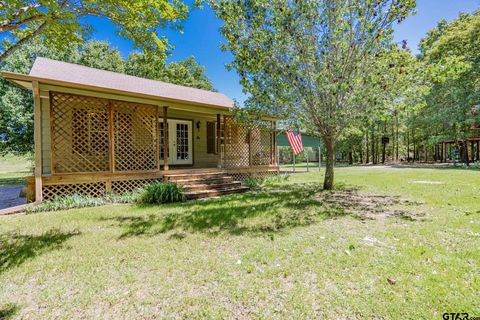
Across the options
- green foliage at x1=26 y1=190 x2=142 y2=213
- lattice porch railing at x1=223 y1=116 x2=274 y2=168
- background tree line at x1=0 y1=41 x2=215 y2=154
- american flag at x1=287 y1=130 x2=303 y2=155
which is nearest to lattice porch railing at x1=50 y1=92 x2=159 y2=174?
green foliage at x1=26 y1=190 x2=142 y2=213

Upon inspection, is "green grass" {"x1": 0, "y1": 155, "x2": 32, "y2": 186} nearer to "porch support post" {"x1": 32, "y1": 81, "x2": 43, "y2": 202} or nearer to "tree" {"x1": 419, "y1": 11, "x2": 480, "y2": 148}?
"porch support post" {"x1": 32, "y1": 81, "x2": 43, "y2": 202}

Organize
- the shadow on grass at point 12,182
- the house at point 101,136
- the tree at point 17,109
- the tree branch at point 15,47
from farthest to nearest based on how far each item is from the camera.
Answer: the tree at point 17,109, the shadow on grass at point 12,182, the house at point 101,136, the tree branch at point 15,47

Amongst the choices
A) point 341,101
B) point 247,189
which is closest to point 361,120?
point 341,101

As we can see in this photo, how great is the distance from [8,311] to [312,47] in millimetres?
7748

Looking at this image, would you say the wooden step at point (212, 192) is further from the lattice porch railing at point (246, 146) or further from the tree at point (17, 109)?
the tree at point (17, 109)

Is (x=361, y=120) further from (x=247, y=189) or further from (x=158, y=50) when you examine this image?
(x=158, y=50)

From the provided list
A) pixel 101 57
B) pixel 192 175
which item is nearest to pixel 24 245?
pixel 192 175

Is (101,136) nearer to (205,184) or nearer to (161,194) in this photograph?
(161,194)

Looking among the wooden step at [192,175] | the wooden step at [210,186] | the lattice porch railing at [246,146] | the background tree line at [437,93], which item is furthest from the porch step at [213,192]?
the background tree line at [437,93]

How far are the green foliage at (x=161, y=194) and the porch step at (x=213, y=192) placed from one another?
39 centimetres

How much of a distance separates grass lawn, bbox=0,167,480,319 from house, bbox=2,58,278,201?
6.55 ft

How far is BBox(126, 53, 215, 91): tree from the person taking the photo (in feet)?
67.4

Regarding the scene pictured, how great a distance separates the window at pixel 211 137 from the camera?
11766 mm

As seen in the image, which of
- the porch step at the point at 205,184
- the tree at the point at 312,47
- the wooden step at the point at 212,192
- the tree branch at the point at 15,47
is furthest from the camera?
the porch step at the point at 205,184
